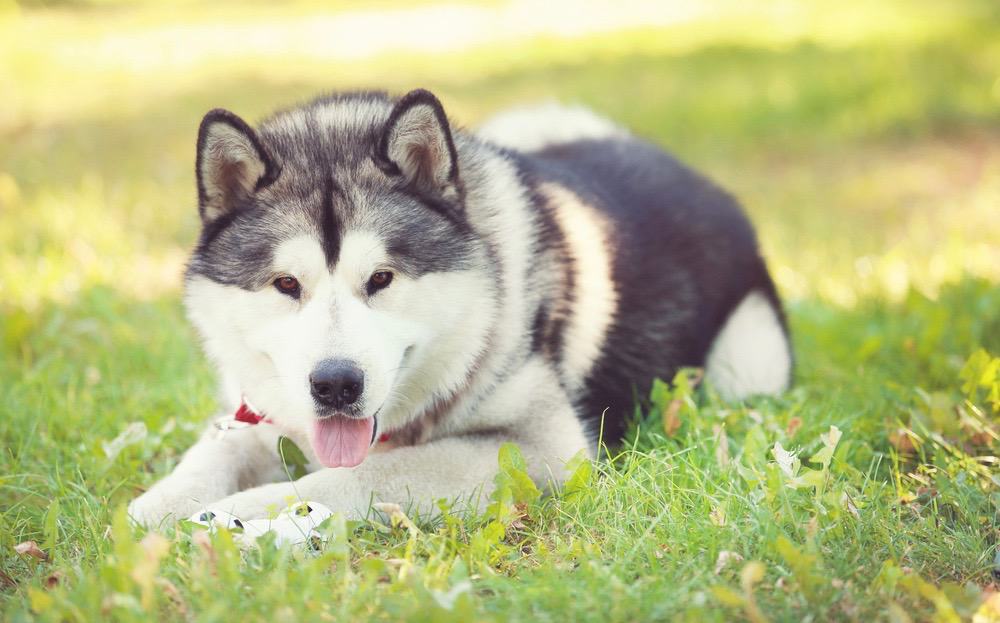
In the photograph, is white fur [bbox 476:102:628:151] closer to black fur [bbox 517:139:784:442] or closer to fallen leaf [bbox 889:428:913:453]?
black fur [bbox 517:139:784:442]

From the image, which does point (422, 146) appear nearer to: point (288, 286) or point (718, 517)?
point (288, 286)

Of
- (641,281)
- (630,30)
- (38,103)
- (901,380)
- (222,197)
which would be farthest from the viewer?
(630,30)

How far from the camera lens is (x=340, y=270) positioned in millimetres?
2705

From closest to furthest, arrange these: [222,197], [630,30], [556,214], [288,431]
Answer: [222,197] < [288,431] < [556,214] < [630,30]

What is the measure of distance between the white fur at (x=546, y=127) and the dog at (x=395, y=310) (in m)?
0.92

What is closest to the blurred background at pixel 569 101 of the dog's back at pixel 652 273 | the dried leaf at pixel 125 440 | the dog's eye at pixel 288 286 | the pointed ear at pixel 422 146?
the dried leaf at pixel 125 440

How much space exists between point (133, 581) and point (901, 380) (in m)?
3.24

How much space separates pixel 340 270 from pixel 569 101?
757 centimetres

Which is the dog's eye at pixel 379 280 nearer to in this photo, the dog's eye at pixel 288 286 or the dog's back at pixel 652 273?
the dog's eye at pixel 288 286

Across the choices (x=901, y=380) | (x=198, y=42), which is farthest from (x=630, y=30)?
(x=901, y=380)

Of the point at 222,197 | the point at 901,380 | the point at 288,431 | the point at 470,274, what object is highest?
the point at 222,197

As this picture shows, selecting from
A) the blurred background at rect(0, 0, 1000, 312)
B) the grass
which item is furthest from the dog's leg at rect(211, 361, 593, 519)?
the blurred background at rect(0, 0, 1000, 312)

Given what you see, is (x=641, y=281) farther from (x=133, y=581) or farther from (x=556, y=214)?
(x=133, y=581)

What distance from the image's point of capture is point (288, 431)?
319 centimetres
